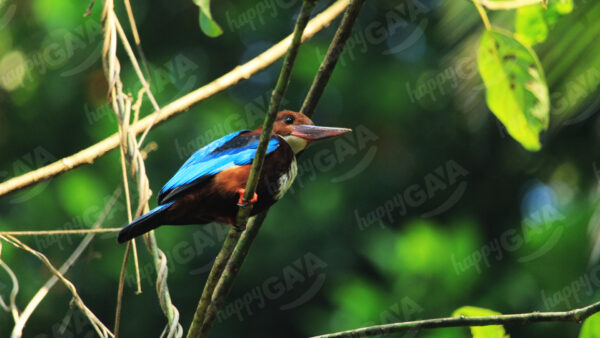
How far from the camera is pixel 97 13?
5.94 m

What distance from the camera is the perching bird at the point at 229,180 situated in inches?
91.3

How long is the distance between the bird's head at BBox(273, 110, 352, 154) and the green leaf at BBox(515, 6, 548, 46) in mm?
665

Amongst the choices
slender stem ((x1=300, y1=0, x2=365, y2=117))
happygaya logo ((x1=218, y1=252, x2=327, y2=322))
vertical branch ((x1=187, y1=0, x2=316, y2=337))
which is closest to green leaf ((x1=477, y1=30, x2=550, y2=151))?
slender stem ((x1=300, y1=0, x2=365, y2=117))

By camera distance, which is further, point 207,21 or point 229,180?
point 229,180

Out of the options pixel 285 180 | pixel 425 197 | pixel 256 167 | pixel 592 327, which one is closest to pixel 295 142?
pixel 285 180

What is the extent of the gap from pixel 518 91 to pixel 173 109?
1061mm

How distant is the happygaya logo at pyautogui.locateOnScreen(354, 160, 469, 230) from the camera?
657 centimetres

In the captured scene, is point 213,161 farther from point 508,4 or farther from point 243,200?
point 508,4

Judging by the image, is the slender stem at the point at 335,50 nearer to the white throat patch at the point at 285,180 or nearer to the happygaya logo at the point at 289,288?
the white throat patch at the point at 285,180

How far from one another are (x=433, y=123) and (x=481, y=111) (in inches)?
37.6

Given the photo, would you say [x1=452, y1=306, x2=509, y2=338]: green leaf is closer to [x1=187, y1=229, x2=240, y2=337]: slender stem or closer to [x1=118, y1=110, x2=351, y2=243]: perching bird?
[x1=187, y1=229, x2=240, y2=337]: slender stem

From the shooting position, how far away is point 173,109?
7.59 feet

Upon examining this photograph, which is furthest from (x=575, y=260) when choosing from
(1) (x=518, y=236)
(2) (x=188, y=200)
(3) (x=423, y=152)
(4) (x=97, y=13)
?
(4) (x=97, y=13)

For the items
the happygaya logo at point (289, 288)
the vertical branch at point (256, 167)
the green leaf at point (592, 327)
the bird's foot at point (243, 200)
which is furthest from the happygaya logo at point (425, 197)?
the green leaf at point (592, 327)
